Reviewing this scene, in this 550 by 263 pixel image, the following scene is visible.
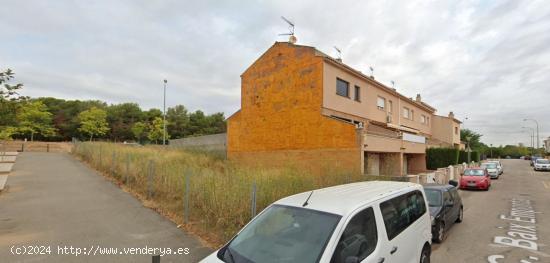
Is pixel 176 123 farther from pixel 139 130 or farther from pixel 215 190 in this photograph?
pixel 215 190

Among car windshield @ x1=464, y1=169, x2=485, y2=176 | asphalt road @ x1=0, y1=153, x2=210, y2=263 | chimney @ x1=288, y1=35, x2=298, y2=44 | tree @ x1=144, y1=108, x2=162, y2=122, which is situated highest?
chimney @ x1=288, y1=35, x2=298, y2=44

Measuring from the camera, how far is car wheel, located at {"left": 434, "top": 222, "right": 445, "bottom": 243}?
7.87 meters

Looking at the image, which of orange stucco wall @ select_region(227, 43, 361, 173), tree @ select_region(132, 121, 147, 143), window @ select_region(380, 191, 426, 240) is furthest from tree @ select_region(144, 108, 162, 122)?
window @ select_region(380, 191, 426, 240)

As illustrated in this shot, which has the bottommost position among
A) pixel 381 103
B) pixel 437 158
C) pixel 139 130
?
pixel 437 158

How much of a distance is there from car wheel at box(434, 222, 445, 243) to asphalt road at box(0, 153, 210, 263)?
566 cm

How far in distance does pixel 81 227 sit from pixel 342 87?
17.0 m

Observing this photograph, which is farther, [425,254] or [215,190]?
[215,190]

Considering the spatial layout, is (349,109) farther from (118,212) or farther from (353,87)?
(118,212)

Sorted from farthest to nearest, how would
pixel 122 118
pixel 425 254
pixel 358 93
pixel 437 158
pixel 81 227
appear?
pixel 122 118
pixel 437 158
pixel 358 93
pixel 81 227
pixel 425 254

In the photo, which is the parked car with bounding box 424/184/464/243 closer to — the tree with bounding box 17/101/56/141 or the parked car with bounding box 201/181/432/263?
the parked car with bounding box 201/181/432/263

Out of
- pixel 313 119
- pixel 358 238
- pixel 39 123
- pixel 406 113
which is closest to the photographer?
pixel 358 238

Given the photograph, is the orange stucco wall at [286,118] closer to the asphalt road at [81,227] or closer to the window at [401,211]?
the asphalt road at [81,227]

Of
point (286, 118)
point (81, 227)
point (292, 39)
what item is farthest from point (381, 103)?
point (81, 227)

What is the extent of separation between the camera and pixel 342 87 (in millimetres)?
20969
